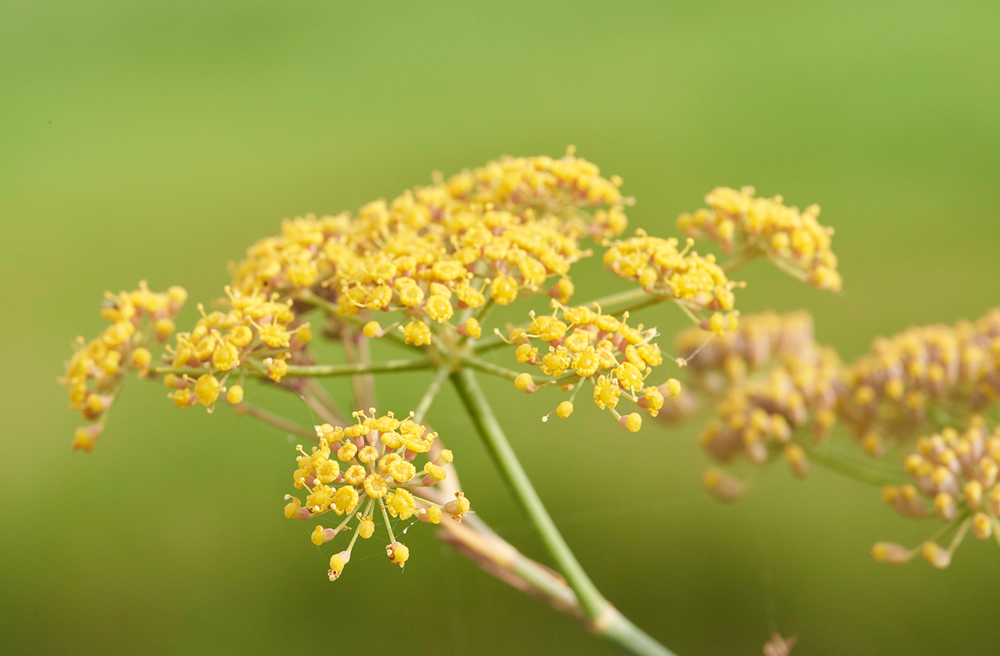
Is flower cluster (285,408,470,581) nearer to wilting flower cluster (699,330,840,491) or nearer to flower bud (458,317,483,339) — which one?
flower bud (458,317,483,339)

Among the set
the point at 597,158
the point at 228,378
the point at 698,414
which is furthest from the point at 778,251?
the point at 597,158

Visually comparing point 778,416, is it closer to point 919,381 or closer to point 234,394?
point 919,381

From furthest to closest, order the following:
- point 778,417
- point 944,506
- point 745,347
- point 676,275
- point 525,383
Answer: point 745,347 → point 778,417 → point 944,506 → point 676,275 → point 525,383

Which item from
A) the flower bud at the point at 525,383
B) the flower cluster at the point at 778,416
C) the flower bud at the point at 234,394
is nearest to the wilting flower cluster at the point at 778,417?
the flower cluster at the point at 778,416

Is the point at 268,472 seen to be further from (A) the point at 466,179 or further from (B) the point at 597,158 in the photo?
(B) the point at 597,158

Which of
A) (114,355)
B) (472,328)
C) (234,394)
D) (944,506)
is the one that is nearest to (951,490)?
(944,506)

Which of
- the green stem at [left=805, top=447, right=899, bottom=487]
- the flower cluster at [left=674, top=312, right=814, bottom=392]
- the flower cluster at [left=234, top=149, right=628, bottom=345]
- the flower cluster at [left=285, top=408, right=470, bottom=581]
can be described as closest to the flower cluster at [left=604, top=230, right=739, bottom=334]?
the flower cluster at [left=234, top=149, right=628, bottom=345]
